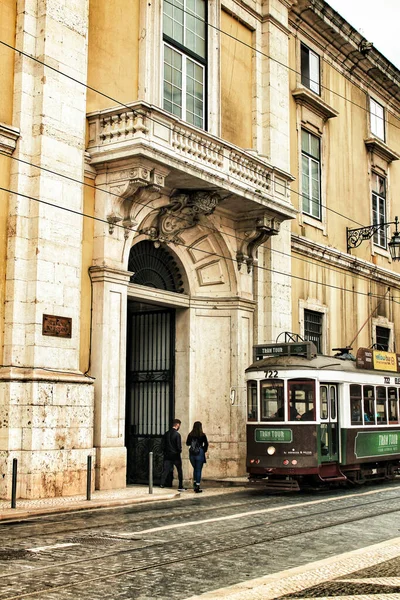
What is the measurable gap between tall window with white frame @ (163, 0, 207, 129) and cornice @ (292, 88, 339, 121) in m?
4.71

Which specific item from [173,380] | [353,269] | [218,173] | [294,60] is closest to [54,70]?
[218,173]

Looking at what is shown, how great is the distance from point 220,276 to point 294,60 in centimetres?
856

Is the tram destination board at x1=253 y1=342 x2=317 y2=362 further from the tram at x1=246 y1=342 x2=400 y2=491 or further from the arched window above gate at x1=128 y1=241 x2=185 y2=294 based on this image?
the arched window above gate at x1=128 y1=241 x2=185 y2=294

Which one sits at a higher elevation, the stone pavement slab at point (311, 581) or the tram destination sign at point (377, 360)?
the tram destination sign at point (377, 360)

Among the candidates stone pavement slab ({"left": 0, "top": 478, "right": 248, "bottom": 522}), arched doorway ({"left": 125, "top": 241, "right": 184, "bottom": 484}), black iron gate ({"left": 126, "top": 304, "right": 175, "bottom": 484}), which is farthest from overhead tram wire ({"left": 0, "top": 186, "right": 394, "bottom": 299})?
stone pavement slab ({"left": 0, "top": 478, "right": 248, "bottom": 522})

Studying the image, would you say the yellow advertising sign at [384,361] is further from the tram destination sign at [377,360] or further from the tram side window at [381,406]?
the tram side window at [381,406]

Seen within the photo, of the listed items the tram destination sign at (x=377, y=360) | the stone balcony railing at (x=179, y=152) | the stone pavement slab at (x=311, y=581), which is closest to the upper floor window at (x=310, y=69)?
the stone balcony railing at (x=179, y=152)

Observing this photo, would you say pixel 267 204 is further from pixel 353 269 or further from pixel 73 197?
pixel 353 269

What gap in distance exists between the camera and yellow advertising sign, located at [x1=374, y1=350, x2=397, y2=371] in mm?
20547

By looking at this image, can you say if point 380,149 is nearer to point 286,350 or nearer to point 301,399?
point 286,350

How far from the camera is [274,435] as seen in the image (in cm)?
1800

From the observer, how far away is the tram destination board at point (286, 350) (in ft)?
61.0

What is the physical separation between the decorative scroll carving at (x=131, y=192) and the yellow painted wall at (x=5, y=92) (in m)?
2.64

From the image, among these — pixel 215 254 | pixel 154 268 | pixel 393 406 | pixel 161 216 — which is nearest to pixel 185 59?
pixel 161 216
